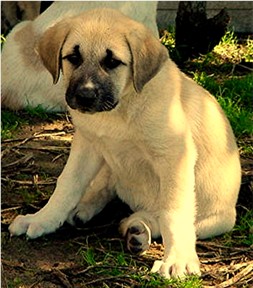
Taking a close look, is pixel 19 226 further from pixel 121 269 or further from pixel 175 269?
pixel 175 269

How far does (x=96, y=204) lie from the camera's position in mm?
4996

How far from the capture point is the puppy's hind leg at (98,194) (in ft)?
16.3

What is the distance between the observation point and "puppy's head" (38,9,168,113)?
4.18 meters

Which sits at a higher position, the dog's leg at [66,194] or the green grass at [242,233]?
the dog's leg at [66,194]

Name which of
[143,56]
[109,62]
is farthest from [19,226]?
[143,56]

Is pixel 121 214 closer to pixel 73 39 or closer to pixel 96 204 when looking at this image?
pixel 96 204

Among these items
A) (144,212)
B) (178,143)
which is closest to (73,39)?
(178,143)

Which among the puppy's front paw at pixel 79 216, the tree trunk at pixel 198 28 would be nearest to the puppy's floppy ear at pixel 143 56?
the puppy's front paw at pixel 79 216

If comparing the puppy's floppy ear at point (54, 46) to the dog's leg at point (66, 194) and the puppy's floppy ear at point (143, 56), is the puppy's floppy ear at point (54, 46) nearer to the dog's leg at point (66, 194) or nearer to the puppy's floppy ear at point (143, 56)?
the puppy's floppy ear at point (143, 56)

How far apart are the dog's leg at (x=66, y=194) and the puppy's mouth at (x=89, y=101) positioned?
1.80ft

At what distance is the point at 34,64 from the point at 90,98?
9.38 feet

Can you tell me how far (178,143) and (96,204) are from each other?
0.83 meters

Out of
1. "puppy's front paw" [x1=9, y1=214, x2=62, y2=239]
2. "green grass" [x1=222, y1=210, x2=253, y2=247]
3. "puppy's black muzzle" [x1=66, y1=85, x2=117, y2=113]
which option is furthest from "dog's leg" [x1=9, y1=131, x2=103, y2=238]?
"green grass" [x1=222, y1=210, x2=253, y2=247]

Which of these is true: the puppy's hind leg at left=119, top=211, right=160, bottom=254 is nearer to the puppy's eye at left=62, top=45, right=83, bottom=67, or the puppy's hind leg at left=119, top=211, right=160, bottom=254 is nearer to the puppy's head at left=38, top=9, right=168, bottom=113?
the puppy's head at left=38, top=9, right=168, bottom=113
